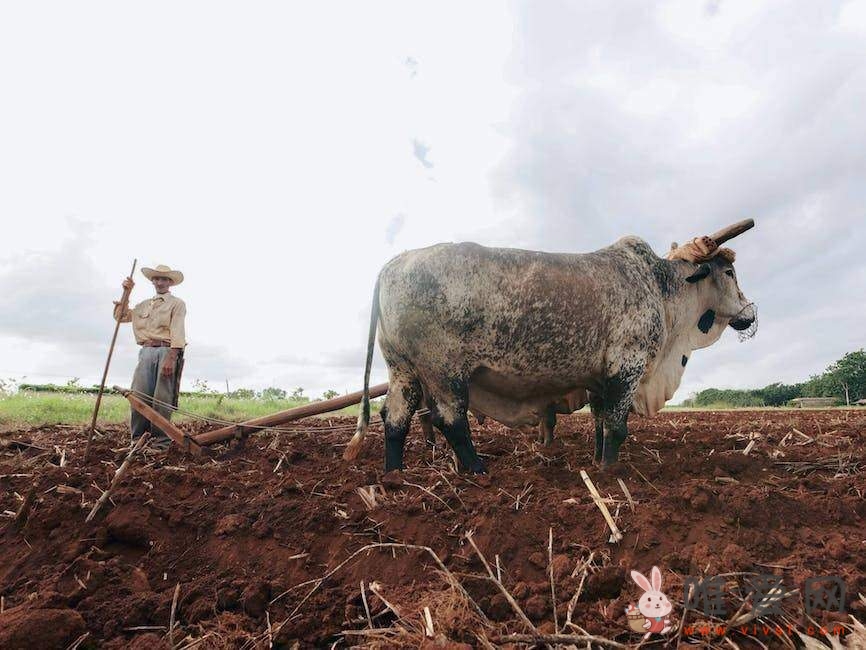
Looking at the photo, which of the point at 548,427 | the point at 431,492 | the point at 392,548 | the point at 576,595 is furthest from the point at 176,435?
the point at 576,595

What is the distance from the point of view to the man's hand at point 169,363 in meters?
6.92

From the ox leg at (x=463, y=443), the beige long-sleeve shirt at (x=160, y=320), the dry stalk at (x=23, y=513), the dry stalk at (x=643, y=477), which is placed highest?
the beige long-sleeve shirt at (x=160, y=320)

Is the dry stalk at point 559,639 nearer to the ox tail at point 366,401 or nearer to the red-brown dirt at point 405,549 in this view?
the red-brown dirt at point 405,549

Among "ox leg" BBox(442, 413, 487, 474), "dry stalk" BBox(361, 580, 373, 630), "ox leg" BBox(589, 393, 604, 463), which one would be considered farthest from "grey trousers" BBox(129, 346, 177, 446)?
"dry stalk" BBox(361, 580, 373, 630)

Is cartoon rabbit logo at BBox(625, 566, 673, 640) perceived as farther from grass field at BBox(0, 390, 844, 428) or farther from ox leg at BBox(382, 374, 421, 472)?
grass field at BBox(0, 390, 844, 428)

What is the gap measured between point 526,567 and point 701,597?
0.84m

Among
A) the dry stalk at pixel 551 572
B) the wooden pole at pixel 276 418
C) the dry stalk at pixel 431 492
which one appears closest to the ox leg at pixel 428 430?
the wooden pole at pixel 276 418

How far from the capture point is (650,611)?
216cm

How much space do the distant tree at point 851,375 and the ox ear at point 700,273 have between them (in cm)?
3475

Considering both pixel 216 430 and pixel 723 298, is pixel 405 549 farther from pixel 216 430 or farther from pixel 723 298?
pixel 723 298

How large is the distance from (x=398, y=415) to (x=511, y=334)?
120 cm

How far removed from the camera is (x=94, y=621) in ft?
8.23

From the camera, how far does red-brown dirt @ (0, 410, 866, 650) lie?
7.71 ft

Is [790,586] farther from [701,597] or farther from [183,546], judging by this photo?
[183,546]
